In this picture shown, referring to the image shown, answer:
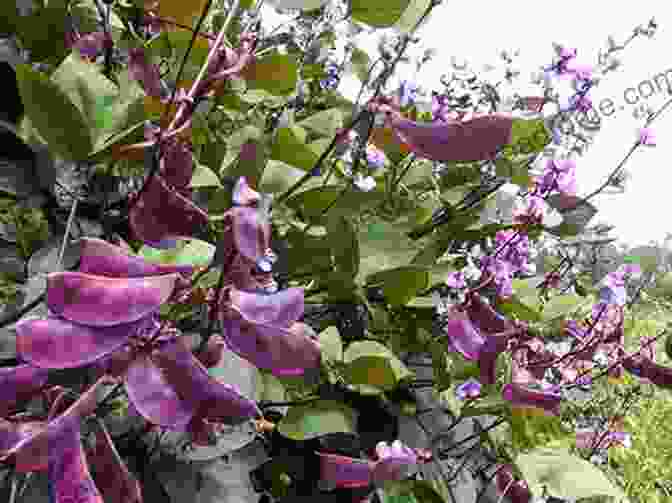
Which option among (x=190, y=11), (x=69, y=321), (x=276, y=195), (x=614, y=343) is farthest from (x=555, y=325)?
(x=69, y=321)

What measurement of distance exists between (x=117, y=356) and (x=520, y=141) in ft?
2.37

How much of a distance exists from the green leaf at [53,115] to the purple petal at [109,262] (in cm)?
21

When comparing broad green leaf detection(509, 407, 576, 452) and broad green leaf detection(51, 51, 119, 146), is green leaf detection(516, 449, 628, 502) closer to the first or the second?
broad green leaf detection(509, 407, 576, 452)

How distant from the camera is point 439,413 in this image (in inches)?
34.4

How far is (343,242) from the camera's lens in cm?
65

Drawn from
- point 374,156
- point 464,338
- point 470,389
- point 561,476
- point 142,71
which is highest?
point 142,71

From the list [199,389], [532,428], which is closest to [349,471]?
[532,428]

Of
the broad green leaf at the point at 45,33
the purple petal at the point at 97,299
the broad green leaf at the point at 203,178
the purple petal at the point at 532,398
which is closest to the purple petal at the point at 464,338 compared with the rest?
the purple petal at the point at 532,398

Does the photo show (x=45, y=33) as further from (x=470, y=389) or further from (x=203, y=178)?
(x=470, y=389)

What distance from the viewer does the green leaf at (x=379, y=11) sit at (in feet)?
2.11

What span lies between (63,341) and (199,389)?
0.07 metres

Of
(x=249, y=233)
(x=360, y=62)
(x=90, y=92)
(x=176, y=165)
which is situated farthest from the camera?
(x=360, y=62)

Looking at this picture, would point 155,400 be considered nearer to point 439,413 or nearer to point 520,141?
point 439,413

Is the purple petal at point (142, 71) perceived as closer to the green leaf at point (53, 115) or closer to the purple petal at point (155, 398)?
the green leaf at point (53, 115)
